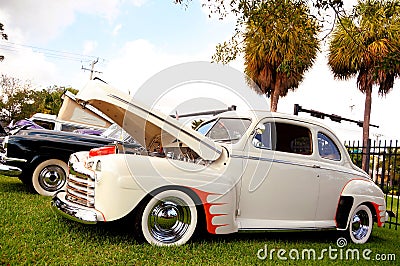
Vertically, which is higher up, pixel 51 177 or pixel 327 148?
pixel 327 148

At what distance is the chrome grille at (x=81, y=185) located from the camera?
4.32 m

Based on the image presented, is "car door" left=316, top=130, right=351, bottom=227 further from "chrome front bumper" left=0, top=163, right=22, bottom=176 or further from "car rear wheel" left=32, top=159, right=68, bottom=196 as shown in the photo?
"chrome front bumper" left=0, top=163, right=22, bottom=176

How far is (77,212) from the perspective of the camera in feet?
13.8

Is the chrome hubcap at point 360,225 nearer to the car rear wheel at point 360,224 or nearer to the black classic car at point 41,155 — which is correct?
the car rear wheel at point 360,224

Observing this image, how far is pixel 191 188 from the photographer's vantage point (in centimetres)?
448

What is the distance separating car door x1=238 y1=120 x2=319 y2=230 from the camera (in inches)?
196

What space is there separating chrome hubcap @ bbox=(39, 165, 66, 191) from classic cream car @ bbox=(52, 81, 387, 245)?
2419mm

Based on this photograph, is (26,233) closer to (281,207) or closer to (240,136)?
(240,136)

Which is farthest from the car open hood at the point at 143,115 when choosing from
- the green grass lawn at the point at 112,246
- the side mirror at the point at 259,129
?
the green grass lawn at the point at 112,246

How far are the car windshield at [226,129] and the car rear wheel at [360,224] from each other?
7.98 ft

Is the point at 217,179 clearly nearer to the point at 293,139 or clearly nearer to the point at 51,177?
the point at 293,139

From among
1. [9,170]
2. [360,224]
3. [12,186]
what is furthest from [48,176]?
[360,224]

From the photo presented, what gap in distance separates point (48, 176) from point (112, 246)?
3.73 metres

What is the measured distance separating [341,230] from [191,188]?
119 inches
